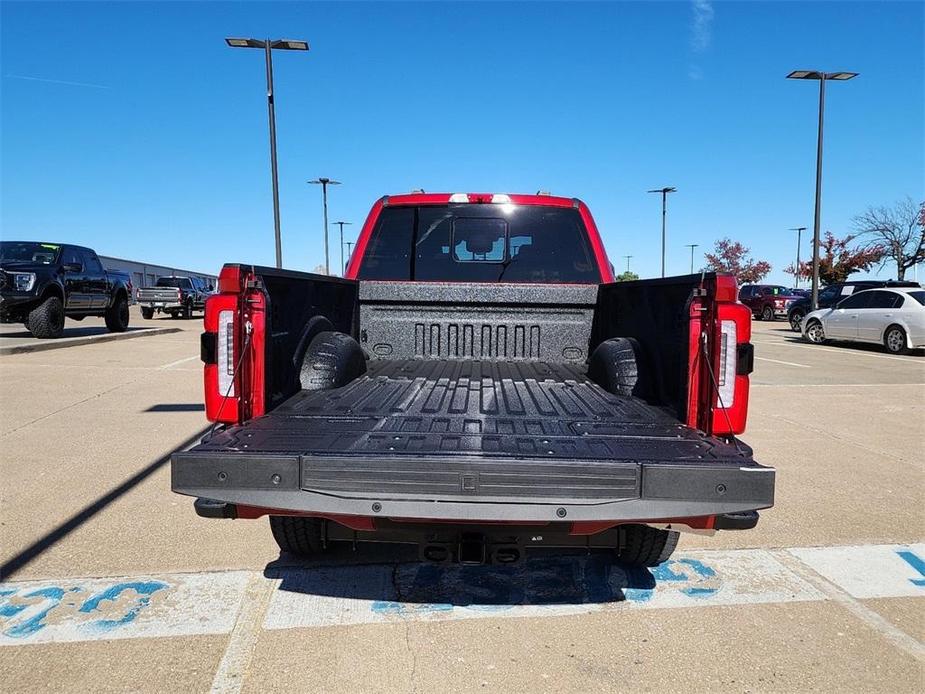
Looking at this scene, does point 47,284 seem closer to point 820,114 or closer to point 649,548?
point 649,548

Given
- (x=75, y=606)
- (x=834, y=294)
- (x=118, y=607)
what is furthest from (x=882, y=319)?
(x=75, y=606)

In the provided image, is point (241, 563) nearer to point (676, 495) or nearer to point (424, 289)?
point (424, 289)

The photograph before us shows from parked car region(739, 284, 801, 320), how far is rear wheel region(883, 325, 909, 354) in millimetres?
16792

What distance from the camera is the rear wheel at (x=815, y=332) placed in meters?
17.8

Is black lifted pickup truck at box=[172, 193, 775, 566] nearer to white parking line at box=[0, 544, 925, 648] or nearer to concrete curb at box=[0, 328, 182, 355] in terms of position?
white parking line at box=[0, 544, 925, 648]

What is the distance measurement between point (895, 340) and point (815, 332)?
10.2 ft

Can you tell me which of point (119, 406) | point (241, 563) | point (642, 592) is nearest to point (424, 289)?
point (241, 563)

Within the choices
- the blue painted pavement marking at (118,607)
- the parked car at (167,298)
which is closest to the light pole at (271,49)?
the parked car at (167,298)

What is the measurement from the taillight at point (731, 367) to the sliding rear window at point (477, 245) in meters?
1.99

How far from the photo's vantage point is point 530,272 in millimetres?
4621

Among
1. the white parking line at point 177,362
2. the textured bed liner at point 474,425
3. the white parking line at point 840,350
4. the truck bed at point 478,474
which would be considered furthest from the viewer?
the white parking line at point 840,350

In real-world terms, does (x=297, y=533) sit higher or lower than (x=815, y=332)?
lower

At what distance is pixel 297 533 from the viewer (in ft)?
11.0

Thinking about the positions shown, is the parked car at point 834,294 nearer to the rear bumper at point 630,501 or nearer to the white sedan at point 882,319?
the white sedan at point 882,319
